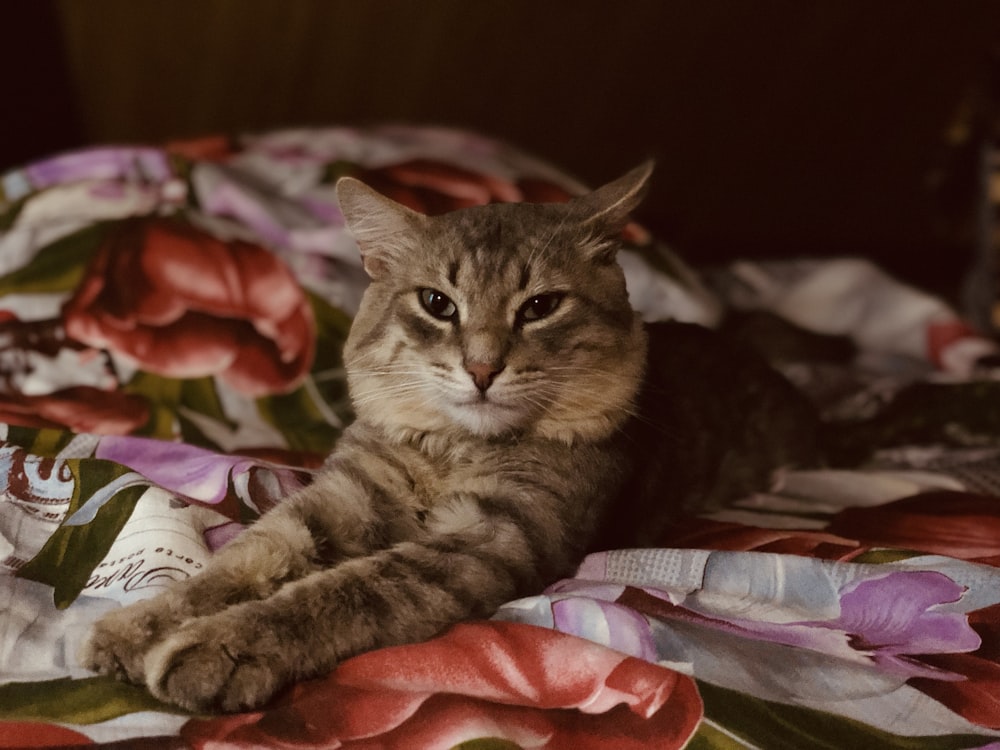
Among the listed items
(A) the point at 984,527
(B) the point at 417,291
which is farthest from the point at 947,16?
(B) the point at 417,291

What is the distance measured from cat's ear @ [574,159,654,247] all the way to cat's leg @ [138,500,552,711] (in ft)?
1.27

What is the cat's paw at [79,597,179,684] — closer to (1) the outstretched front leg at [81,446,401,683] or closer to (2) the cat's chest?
(1) the outstretched front leg at [81,446,401,683]

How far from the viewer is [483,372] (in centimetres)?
100

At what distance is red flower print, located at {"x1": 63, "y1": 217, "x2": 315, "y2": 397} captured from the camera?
1.50 m

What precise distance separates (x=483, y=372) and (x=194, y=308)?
2.58 ft

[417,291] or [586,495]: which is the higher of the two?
[417,291]

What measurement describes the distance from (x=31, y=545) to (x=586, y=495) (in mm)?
626

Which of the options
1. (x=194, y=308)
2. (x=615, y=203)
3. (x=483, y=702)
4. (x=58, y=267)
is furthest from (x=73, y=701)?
(x=58, y=267)

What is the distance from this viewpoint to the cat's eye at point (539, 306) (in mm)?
1076

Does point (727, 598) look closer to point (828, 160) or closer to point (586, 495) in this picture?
point (586, 495)

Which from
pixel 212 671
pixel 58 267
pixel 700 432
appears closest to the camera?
pixel 212 671

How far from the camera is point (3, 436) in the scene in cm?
111

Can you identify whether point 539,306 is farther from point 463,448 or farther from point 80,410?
point 80,410

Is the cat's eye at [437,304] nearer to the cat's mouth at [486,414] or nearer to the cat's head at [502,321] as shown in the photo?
the cat's head at [502,321]
